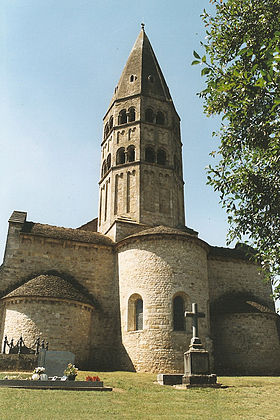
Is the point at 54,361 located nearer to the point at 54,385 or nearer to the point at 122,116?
the point at 54,385

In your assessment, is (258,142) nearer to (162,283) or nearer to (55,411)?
(55,411)

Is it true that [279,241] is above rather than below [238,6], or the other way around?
below

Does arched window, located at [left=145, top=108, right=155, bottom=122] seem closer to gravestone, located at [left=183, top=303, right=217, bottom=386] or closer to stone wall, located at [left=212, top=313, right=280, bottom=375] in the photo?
stone wall, located at [left=212, top=313, right=280, bottom=375]

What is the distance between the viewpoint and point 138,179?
26672 millimetres

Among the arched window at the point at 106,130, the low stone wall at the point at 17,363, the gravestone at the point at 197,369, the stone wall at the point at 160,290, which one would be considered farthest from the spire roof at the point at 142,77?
the low stone wall at the point at 17,363

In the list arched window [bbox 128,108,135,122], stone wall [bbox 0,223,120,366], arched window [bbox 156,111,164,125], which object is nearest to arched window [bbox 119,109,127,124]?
arched window [bbox 128,108,135,122]

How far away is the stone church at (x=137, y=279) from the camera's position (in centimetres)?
1964

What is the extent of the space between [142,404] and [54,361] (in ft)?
16.6

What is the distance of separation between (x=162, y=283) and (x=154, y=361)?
156 inches

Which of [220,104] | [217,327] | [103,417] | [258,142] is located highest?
[220,104]

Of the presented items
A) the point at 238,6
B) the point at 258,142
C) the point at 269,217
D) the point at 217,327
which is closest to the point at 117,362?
the point at 217,327

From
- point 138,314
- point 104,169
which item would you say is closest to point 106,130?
point 104,169

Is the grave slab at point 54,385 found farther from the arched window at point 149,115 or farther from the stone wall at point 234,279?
the arched window at point 149,115

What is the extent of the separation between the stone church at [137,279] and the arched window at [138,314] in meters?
0.06
